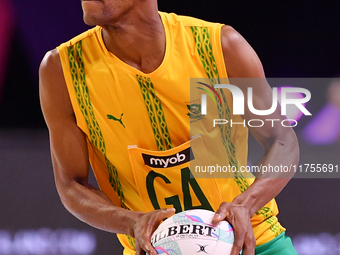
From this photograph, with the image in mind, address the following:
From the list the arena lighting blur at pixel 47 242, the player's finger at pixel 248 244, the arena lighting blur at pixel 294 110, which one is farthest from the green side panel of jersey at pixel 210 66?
the arena lighting blur at pixel 294 110

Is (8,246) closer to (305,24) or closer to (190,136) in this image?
(190,136)

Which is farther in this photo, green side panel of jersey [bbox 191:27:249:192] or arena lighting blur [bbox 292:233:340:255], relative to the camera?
arena lighting blur [bbox 292:233:340:255]

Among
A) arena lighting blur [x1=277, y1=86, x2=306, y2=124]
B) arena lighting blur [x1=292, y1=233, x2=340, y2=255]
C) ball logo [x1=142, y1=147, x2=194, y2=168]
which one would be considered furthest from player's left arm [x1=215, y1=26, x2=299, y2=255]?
arena lighting blur [x1=277, y1=86, x2=306, y2=124]

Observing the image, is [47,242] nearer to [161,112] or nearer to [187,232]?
[161,112]

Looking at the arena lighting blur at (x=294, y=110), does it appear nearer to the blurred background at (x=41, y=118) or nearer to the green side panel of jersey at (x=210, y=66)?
the blurred background at (x=41, y=118)

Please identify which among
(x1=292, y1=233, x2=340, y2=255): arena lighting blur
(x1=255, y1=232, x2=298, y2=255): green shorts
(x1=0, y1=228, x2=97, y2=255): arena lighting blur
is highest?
(x1=255, y1=232, x2=298, y2=255): green shorts

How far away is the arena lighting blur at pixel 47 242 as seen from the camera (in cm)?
277

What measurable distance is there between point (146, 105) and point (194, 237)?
0.55m

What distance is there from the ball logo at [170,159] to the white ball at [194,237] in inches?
13.3

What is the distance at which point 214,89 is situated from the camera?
1756mm

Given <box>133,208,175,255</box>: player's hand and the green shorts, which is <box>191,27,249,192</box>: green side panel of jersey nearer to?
the green shorts

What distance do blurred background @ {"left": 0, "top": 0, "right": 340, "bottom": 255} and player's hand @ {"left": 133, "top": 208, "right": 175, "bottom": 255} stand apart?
1.41m

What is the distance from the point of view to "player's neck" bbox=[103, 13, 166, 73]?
167cm

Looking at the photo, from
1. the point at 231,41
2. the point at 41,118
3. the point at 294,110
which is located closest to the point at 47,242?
the point at 41,118
